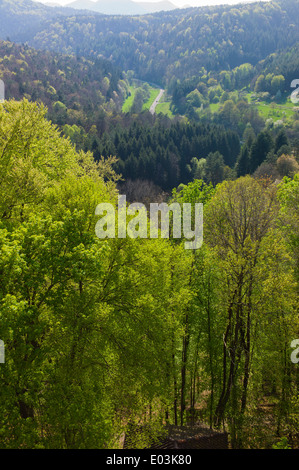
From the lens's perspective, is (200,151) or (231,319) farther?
(200,151)

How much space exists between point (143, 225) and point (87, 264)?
6337 millimetres

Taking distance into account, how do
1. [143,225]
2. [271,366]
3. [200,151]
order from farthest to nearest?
[200,151]
[271,366]
[143,225]

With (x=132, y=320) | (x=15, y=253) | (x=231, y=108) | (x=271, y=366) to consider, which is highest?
(x=231, y=108)

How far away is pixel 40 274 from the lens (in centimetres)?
1302

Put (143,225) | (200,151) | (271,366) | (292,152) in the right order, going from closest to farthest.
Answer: (143,225), (271,366), (292,152), (200,151)

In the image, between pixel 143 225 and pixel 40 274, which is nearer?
pixel 40 274

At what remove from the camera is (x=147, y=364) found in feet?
53.1

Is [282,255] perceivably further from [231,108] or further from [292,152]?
[231,108]

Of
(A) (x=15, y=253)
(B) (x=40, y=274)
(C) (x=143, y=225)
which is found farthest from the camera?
(C) (x=143, y=225)

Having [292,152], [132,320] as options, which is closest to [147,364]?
[132,320]

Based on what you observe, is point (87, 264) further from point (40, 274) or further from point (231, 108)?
point (231, 108)
